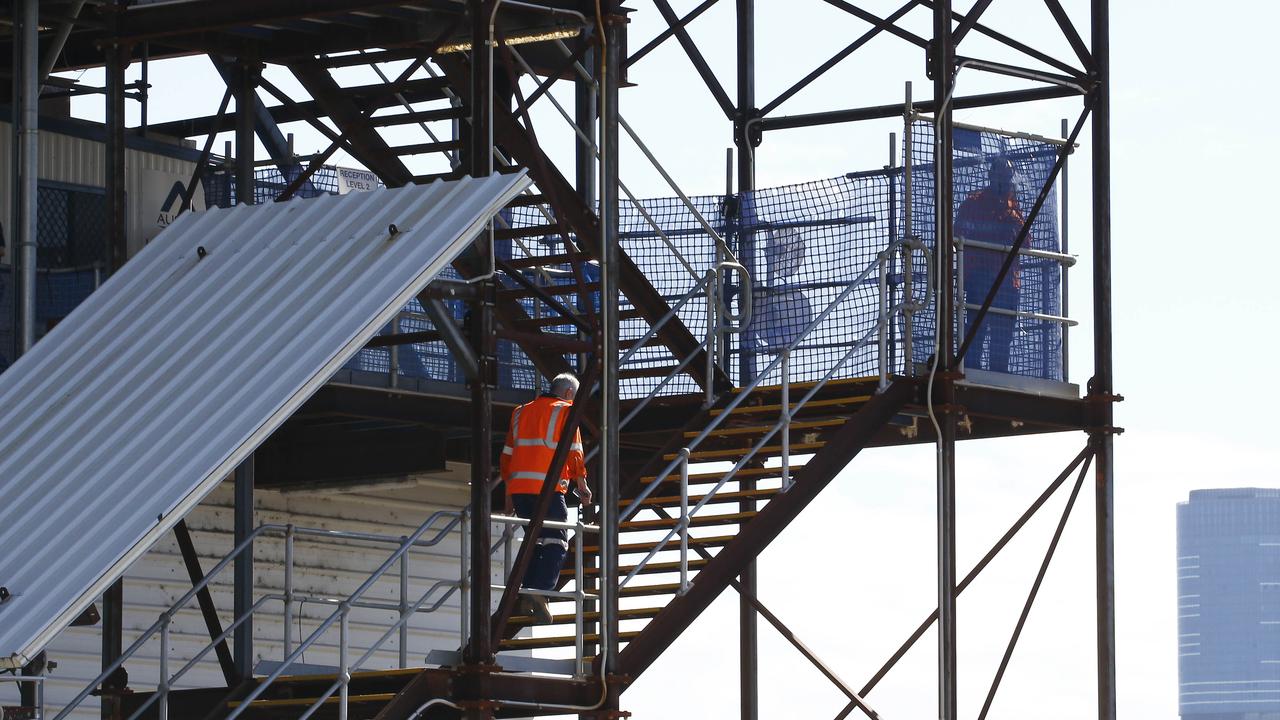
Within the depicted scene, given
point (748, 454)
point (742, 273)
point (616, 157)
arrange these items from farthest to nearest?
point (742, 273), point (748, 454), point (616, 157)

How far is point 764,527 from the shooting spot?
19484 mm

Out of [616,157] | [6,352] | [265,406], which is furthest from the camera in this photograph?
[6,352]

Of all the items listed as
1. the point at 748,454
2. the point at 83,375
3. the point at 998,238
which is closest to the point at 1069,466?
the point at 998,238

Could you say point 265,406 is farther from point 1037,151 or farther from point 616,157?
point 1037,151

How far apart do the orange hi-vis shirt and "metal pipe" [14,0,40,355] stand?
145 inches

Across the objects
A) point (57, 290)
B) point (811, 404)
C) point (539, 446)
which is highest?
point (57, 290)

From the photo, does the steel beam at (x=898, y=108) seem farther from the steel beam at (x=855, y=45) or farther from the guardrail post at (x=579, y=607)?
the guardrail post at (x=579, y=607)

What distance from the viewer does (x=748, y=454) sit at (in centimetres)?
1936

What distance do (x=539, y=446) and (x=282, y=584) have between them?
23.6ft

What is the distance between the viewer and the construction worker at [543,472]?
17828 millimetres

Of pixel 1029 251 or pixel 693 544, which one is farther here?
pixel 1029 251

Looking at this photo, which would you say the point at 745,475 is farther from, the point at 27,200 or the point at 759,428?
the point at 27,200

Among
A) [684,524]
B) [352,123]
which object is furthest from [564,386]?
[352,123]

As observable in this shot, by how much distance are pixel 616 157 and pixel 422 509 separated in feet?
30.8
